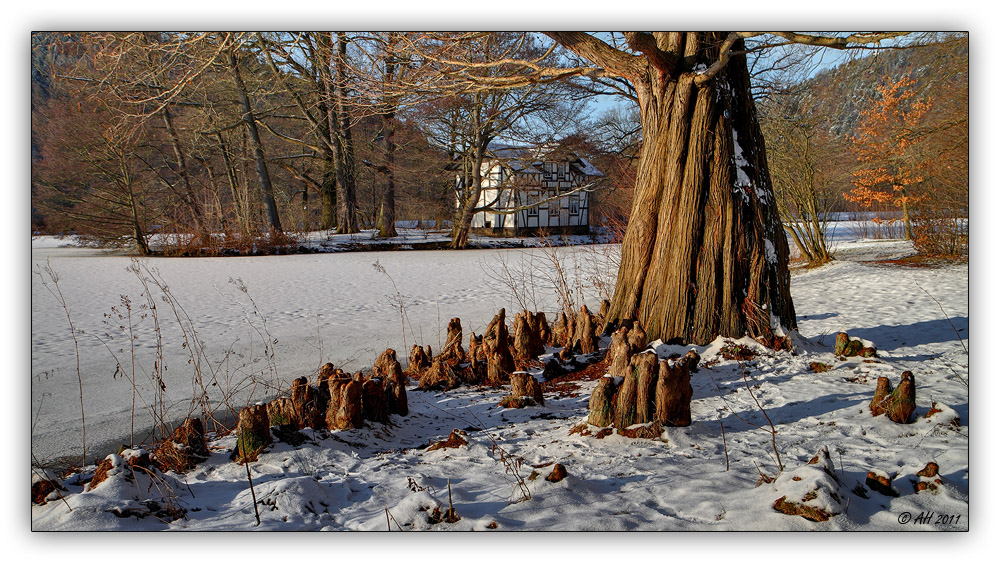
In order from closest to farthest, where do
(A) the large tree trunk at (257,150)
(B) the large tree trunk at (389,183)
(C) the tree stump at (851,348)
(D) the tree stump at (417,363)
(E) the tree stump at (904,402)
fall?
1. (E) the tree stump at (904,402)
2. (C) the tree stump at (851,348)
3. (D) the tree stump at (417,363)
4. (A) the large tree trunk at (257,150)
5. (B) the large tree trunk at (389,183)

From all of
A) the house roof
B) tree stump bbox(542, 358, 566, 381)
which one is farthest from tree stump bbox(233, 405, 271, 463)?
the house roof

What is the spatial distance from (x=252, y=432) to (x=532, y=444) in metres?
1.58

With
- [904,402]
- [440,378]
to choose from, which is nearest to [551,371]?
[440,378]

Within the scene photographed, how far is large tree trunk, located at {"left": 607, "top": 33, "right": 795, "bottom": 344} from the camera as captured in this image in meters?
4.62

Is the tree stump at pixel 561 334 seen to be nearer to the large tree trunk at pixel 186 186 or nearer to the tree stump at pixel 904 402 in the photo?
the tree stump at pixel 904 402

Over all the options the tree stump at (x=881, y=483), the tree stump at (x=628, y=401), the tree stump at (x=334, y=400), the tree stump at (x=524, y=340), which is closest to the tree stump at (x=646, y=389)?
the tree stump at (x=628, y=401)

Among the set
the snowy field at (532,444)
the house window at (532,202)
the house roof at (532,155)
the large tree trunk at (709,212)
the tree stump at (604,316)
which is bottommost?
the snowy field at (532,444)

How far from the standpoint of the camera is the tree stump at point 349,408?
3.36m

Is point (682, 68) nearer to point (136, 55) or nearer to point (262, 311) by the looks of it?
point (136, 55)

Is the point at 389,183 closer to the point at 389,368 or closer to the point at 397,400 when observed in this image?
the point at 389,368

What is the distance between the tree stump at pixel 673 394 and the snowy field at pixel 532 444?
125mm

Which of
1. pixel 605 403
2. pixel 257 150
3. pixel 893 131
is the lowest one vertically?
pixel 605 403

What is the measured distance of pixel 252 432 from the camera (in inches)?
112

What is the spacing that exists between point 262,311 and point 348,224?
13221 mm
